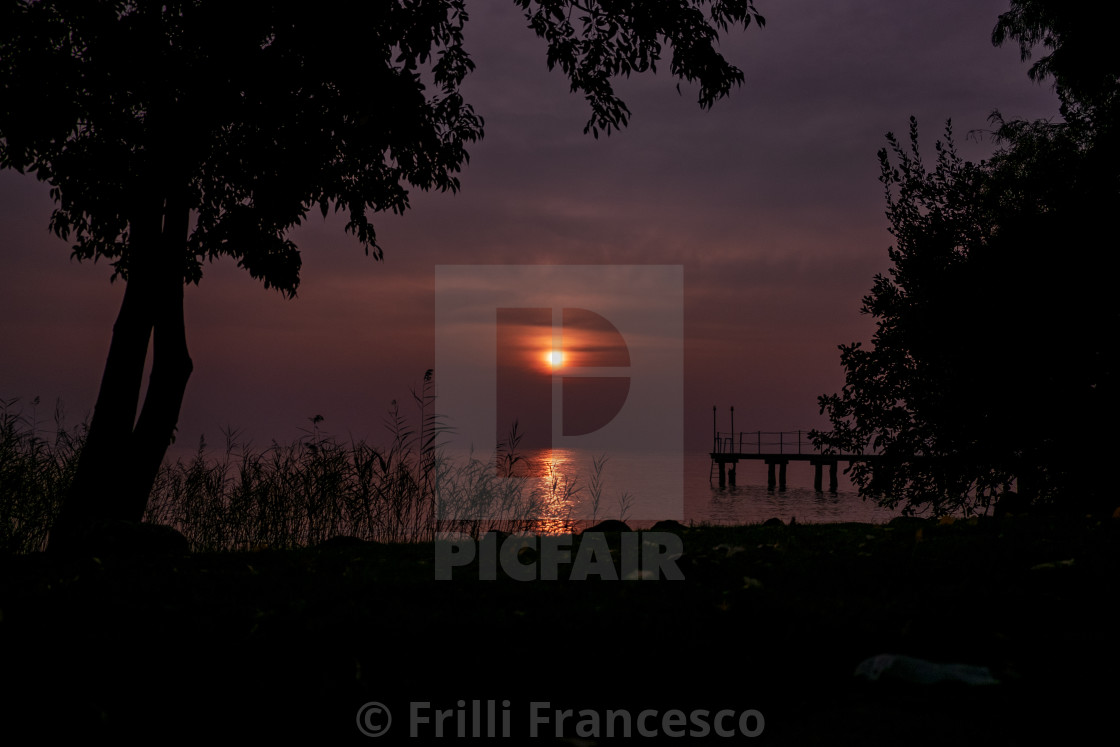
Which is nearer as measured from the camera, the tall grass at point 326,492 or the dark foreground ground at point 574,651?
the dark foreground ground at point 574,651

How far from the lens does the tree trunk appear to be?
7.30 metres

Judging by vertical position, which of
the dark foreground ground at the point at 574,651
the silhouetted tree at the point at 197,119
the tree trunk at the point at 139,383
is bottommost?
the dark foreground ground at the point at 574,651

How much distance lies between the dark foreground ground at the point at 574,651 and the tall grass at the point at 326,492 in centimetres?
394

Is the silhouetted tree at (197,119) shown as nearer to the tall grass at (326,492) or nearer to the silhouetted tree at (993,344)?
the tall grass at (326,492)

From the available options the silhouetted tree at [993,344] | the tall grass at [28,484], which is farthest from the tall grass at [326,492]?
the silhouetted tree at [993,344]

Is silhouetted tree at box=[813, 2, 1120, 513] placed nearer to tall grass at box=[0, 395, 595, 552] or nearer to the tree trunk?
tall grass at box=[0, 395, 595, 552]

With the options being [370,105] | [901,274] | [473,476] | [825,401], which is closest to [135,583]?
[473,476]

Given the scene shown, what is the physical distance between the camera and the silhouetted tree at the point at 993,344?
35.0ft

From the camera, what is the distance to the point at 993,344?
10.9m

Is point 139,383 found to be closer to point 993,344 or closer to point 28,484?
point 28,484

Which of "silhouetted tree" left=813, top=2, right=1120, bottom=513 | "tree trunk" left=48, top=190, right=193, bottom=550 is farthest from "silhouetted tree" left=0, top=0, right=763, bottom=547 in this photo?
"silhouetted tree" left=813, top=2, right=1120, bottom=513

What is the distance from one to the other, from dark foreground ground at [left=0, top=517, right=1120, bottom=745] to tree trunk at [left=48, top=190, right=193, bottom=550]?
9.32 ft

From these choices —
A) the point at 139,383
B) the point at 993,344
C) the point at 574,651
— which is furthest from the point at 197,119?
the point at 993,344

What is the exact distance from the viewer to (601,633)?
135 inches
